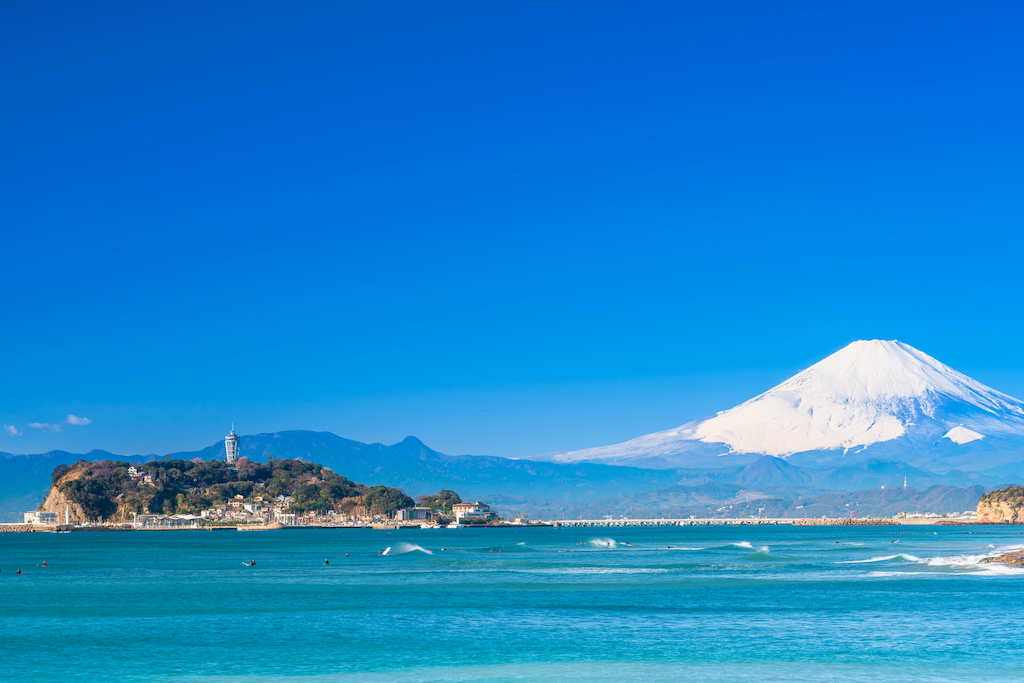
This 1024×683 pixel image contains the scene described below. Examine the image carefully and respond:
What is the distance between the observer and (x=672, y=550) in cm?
14738

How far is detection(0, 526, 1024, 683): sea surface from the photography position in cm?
4291

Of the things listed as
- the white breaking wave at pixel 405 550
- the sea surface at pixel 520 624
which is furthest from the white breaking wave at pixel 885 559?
the white breaking wave at pixel 405 550

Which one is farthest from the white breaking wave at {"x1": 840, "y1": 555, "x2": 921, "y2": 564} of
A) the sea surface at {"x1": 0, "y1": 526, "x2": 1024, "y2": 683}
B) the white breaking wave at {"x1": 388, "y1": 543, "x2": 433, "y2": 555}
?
the white breaking wave at {"x1": 388, "y1": 543, "x2": 433, "y2": 555}

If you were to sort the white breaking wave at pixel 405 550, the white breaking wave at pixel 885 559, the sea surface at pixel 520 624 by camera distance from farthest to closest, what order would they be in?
1. the white breaking wave at pixel 405 550
2. the white breaking wave at pixel 885 559
3. the sea surface at pixel 520 624

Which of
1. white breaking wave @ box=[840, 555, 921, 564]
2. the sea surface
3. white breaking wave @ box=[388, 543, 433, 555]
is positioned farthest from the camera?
white breaking wave @ box=[388, 543, 433, 555]

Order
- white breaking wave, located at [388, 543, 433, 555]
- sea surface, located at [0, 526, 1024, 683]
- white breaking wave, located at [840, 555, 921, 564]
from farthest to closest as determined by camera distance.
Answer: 1. white breaking wave, located at [388, 543, 433, 555]
2. white breaking wave, located at [840, 555, 921, 564]
3. sea surface, located at [0, 526, 1024, 683]

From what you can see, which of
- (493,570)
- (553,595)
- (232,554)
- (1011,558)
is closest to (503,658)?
(553,595)

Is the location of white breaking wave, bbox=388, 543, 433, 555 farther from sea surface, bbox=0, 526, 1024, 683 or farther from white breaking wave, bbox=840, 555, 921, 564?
white breaking wave, bbox=840, 555, 921, 564

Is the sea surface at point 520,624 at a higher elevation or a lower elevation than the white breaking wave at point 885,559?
higher

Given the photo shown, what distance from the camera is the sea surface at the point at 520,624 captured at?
42.9m

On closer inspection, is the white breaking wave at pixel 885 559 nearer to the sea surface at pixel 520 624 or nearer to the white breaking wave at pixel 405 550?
the sea surface at pixel 520 624

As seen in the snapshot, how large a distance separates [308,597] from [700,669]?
38.4 meters

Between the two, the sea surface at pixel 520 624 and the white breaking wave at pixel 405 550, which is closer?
the sea surface at pixel 520 624

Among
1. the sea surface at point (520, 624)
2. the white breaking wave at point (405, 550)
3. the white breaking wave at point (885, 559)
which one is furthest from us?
the white breaking wave at point (405, 550)
